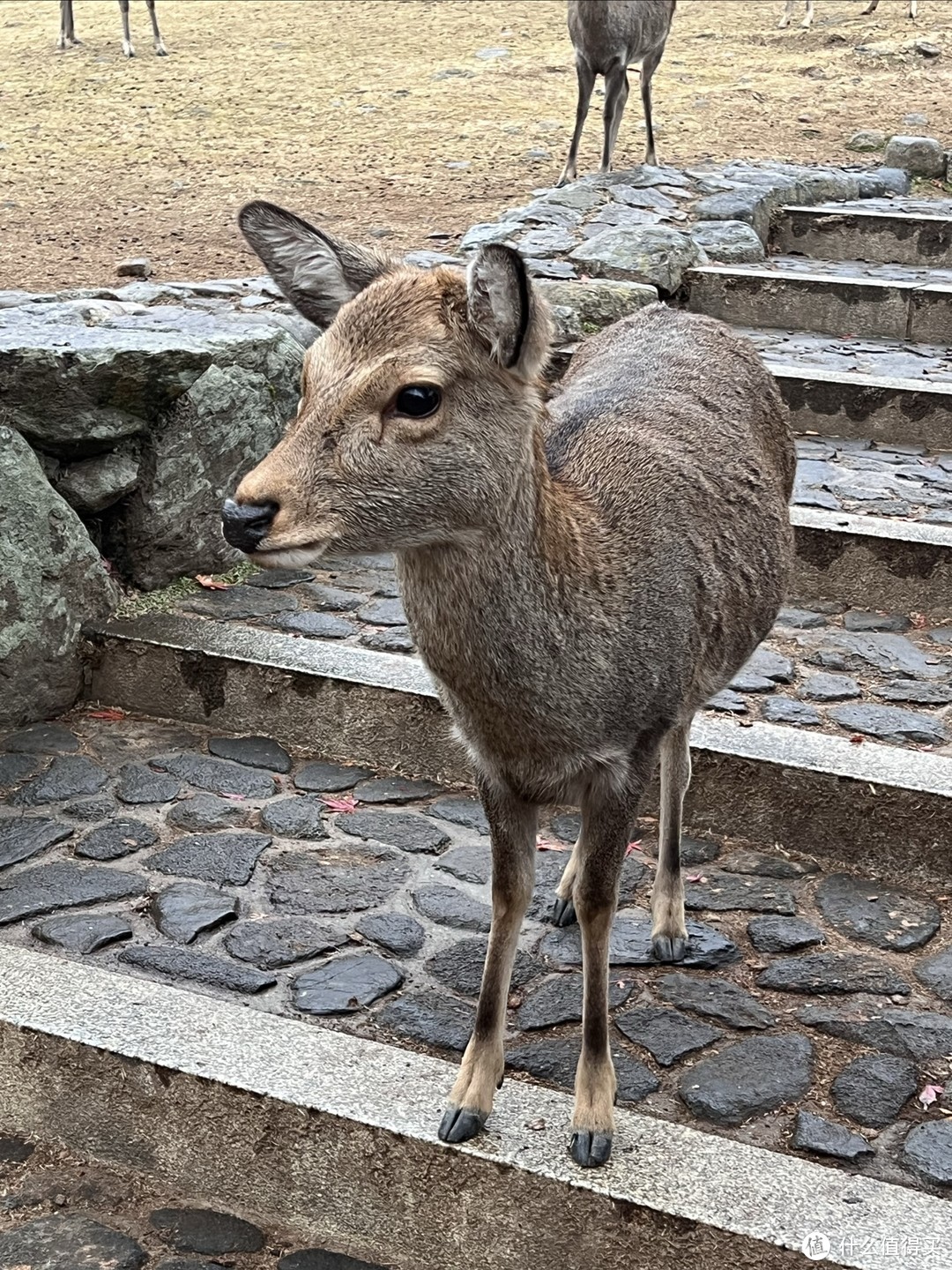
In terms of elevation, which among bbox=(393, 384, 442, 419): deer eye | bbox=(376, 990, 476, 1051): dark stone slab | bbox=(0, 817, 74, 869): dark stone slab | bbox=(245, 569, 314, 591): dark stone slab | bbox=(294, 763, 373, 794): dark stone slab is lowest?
bbox=(376, 990, 476, 1051): dark stone slab

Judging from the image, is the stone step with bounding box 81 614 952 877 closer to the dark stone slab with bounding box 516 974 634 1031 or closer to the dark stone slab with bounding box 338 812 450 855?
the dark stone slab with bounding box 338 812 450 855

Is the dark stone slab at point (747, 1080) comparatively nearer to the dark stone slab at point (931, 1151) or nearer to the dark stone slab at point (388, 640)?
the dark stone slab at point (931, 1151)

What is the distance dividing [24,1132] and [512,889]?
1.43 meters

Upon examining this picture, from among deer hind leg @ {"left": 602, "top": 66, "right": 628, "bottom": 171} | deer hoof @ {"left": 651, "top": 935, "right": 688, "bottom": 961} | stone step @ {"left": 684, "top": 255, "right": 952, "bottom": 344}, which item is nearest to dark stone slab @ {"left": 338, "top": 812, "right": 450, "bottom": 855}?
deer hoof @ {"left": 651, "top": 935, "right": 688, "bottom": 961}

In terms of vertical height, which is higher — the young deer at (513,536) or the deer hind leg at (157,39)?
the deer hind leg at (157,39)

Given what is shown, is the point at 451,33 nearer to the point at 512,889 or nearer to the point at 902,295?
the point at 902,295

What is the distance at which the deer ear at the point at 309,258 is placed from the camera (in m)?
2.95

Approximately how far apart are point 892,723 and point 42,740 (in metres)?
3.12

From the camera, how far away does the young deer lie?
265cm

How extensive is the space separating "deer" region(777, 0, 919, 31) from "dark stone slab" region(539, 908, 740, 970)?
21726mm

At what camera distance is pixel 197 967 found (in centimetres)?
386

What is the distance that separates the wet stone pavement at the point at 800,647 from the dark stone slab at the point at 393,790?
0.75 m

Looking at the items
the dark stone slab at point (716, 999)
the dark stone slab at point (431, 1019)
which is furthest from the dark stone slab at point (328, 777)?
the dark stone slab at point (716, 999)

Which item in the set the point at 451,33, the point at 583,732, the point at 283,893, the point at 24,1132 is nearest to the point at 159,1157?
the point at 24,1132
